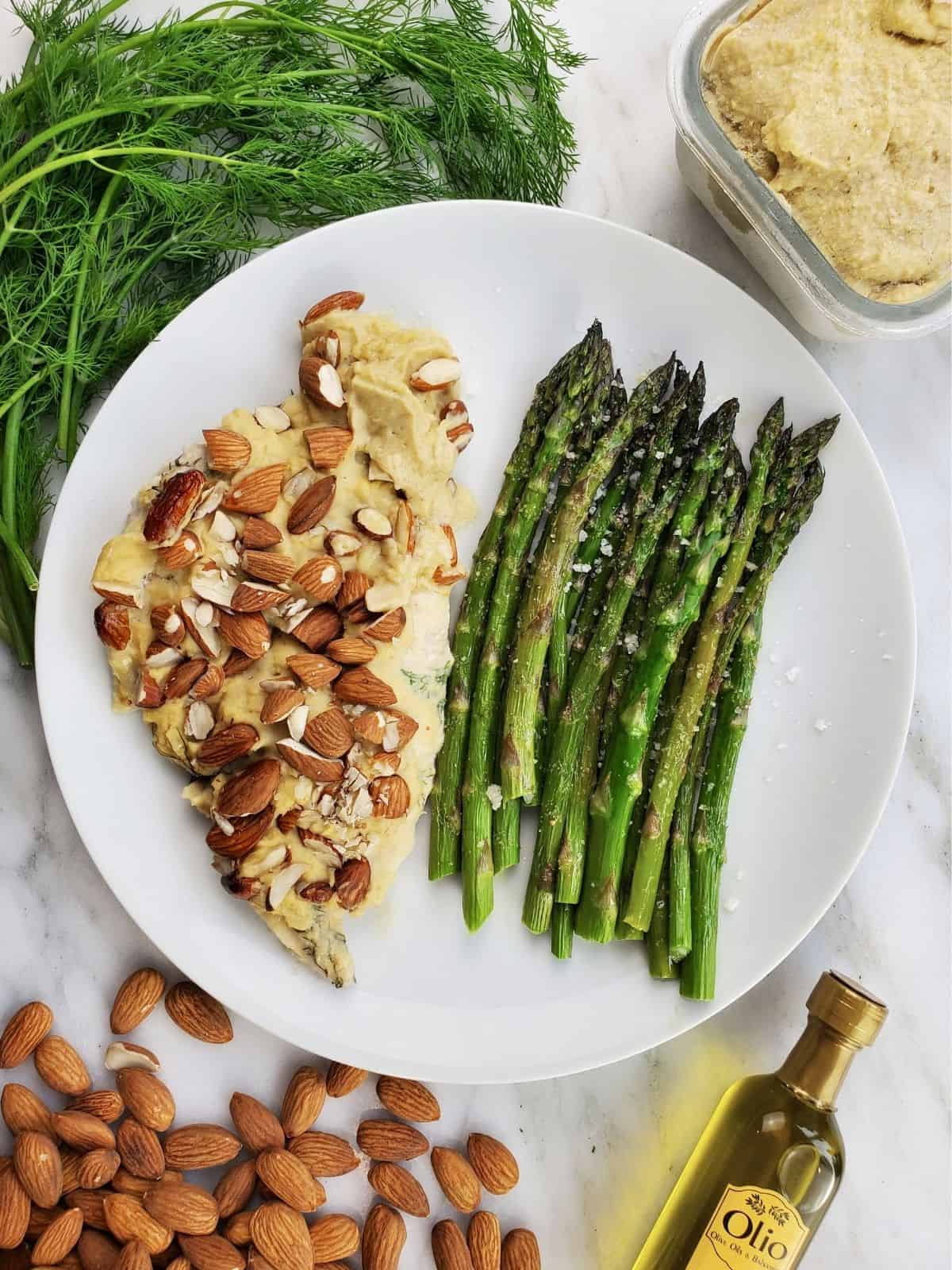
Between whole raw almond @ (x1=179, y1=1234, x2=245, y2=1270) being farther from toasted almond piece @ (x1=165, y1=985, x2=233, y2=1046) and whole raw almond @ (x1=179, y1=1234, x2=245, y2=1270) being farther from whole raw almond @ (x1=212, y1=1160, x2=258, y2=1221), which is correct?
toasted almond piece @ (x1=165, y1=985, x2=233, y2=1046)

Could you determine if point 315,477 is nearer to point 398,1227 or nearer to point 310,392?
point 310,392

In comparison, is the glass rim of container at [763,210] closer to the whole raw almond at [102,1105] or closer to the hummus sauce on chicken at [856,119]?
the hummus sauce on chicken at [856,119]

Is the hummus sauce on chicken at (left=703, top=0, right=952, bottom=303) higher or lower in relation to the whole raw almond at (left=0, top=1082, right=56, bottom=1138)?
higher

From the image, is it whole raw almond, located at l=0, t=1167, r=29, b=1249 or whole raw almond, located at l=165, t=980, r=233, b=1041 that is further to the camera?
whole raw almond, located at l=165, t=980, r=233, b=1041

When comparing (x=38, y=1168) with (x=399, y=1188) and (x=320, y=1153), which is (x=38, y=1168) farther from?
(x=399, y=1188)

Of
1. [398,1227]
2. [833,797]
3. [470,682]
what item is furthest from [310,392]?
[398,1227]

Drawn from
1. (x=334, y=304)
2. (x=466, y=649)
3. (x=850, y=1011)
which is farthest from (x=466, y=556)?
(x=850, y=1011)

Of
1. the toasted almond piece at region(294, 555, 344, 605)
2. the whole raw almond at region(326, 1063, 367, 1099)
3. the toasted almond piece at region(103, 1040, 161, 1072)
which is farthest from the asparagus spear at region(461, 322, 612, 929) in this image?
the toasted almond piece at region(103, 1040, 161, 1072)
